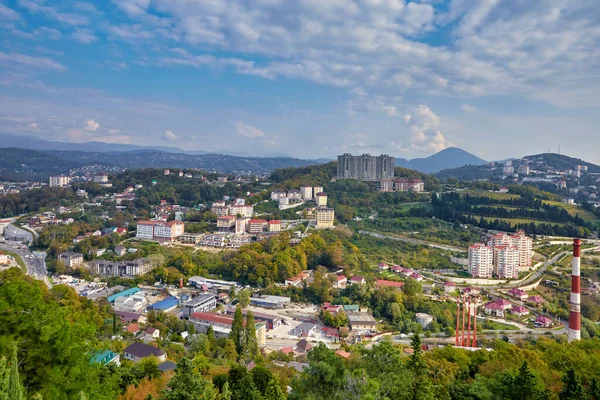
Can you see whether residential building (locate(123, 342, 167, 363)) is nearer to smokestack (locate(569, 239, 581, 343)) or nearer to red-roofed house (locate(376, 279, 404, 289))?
red-roofed house (locate(376, 279, 404, 289))

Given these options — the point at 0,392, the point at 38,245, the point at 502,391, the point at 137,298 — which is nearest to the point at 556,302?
the point at 502,391

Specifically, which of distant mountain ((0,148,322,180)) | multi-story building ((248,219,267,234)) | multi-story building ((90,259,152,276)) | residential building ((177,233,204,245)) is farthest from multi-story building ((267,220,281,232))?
distant mountain ((0,148,322,180))

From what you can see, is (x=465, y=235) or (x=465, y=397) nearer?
(x=465, y=397)

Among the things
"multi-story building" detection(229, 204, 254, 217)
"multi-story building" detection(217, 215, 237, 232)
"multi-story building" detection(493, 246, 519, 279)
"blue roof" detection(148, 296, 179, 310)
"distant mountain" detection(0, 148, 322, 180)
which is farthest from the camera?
"distant mountain" detection(0, 148, 322, 180)

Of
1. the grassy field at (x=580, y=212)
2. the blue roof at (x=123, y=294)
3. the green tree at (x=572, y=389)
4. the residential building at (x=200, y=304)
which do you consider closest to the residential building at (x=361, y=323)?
the residential building at (x=200, y=304)

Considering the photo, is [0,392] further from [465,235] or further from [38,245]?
[465,235]

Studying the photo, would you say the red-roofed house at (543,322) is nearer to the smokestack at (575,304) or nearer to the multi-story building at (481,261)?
the smokestack at (575,304)

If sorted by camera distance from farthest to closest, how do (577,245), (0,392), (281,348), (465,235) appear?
(465,235)
(281,348)
(577,245)
(0,392)
